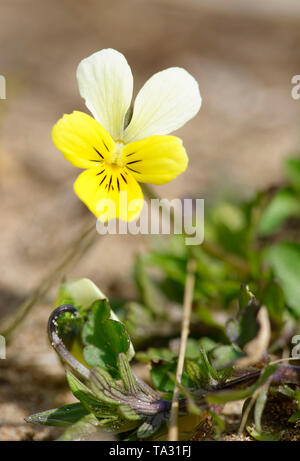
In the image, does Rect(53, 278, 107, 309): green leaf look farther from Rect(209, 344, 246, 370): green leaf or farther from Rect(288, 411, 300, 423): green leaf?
Rect(288, 411, 300, 423): green leaf

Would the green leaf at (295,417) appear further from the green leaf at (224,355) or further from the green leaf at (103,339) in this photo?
the green leaf at (103,339)

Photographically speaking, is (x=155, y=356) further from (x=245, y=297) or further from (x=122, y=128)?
(x=122, y=128)

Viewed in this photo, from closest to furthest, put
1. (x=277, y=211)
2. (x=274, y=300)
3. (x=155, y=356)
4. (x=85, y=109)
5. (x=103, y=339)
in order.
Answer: (x=103, y=339) → (x=155, y=356) → (x=274, y=300) → (x=277, y=211) → (x=85, y=109)

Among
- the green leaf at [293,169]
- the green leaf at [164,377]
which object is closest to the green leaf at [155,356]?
the green leaf at [164,377]

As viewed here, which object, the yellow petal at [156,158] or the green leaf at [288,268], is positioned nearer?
the yellow petal at [156,158]

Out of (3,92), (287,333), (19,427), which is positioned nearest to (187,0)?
(3,92)

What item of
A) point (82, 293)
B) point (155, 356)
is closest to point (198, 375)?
point (155, 356)

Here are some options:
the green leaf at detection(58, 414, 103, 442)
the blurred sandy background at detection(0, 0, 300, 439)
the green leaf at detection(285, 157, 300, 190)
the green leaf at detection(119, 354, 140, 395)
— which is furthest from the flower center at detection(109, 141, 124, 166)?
the green leaf at detection(285, 157, 300, 190)
